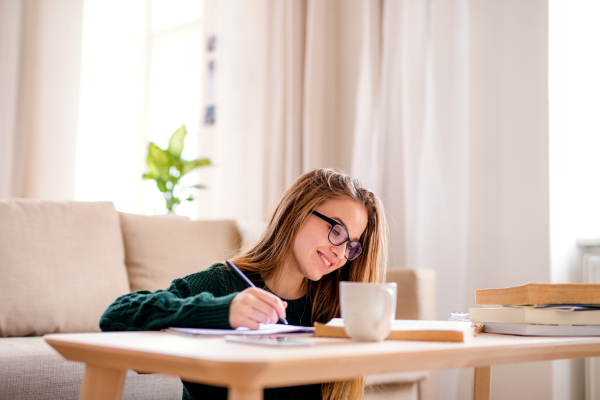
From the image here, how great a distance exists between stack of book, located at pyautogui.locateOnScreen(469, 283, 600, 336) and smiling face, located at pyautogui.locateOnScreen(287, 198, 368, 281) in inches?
13.6

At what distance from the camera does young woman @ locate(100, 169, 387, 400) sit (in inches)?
45.7

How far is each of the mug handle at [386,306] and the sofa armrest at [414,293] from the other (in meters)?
1.29

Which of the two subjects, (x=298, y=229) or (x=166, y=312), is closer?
(x=166, y=312)

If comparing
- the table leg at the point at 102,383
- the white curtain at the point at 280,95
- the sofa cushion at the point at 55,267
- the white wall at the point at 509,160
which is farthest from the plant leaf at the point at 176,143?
the table leg at the point at 102,383

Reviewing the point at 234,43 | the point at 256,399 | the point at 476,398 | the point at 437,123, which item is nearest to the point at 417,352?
the point at 256,399

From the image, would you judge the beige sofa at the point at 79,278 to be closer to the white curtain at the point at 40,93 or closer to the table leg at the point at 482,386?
the table leg at the point at 482,386

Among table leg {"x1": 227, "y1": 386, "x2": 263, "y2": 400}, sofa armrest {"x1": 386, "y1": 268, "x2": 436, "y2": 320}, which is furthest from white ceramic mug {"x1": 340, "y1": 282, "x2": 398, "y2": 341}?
sofa armrest {"x1": 386, "y1": 268, "x2": 436, "y2": 320}

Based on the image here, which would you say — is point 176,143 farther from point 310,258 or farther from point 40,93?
point 310,258

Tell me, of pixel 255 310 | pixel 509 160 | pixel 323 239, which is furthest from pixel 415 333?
pixel 509 160

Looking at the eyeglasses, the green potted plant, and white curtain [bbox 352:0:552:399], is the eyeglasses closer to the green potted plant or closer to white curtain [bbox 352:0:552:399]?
white curtain [bbox 352:0:552:399]

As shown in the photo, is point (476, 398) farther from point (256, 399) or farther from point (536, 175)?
point (536, 175)

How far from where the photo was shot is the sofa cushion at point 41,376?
1.47 meters

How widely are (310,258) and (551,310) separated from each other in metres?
0.47

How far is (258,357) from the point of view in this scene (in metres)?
0.53
